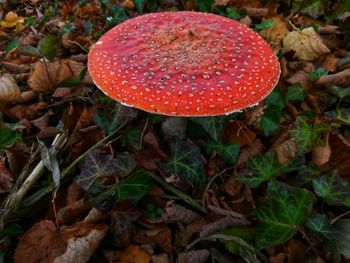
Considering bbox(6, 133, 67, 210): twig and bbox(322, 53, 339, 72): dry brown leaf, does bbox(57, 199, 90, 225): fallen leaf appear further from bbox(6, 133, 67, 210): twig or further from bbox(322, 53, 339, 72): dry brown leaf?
bbox(322, 53, 339, 72): dry brown leaf

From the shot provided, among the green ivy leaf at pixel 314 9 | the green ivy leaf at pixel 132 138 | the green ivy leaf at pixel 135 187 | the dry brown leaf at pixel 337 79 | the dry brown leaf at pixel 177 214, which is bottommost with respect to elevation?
the dry brown leaf at pixel 177 214

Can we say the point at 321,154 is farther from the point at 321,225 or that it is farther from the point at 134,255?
the point at 134,255

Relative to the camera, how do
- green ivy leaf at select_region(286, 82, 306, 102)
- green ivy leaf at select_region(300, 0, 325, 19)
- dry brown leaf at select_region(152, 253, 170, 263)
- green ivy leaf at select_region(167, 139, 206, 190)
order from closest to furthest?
dry brown leaf at select_region(152, 253, 170, 263) < green ivy leaf at select_region(167, 139, 206, 190) < green ivy leaf at select_region(286, 82, 306, 102) < green ivy leaf at select_region(300, 0, 325, 19)

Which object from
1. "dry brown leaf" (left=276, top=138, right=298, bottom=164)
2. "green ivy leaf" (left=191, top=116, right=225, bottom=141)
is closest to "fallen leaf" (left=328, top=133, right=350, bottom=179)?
"dry brown leaf" (left=276, top=138, right=298, bottom=164)

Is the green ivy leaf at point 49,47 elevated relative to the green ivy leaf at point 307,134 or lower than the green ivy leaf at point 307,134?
elevated

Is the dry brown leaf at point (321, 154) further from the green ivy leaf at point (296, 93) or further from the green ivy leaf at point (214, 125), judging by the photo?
the green ivy leaf at point (214, 125)

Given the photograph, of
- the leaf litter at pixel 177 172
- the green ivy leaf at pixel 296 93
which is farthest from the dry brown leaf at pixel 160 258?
the green ivy leaf at pixel 296 93
